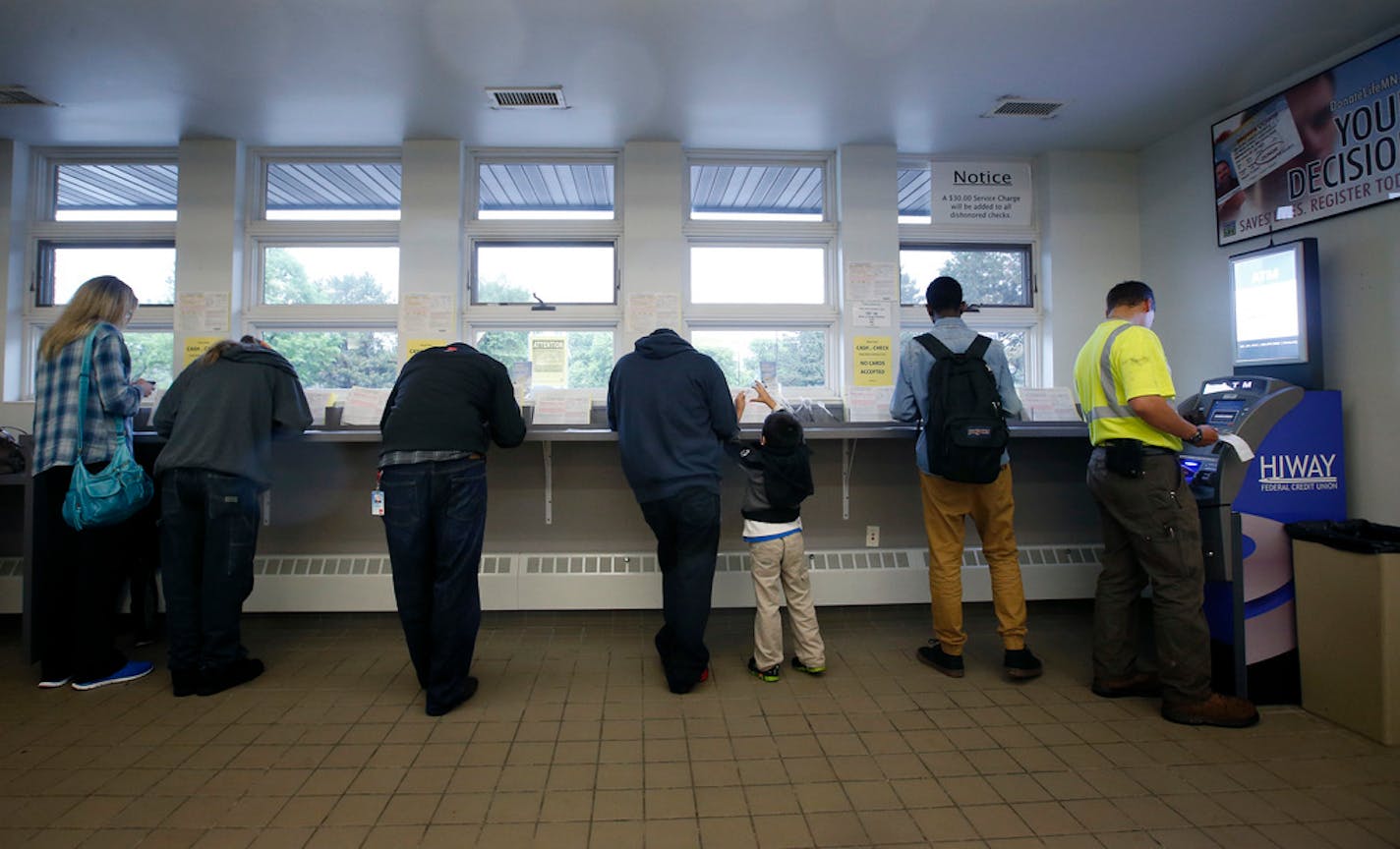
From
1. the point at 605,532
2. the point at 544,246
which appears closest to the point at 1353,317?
the point at 605,532

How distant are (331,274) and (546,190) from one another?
145 centimetres

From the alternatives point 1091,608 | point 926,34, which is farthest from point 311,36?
point 1091,608

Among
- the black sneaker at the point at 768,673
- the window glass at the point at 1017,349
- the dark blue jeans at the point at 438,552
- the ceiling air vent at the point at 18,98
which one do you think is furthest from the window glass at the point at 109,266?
the window glass at the point at 1017,349

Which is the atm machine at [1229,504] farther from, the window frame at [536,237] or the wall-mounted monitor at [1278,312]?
the window frame at [536,237]

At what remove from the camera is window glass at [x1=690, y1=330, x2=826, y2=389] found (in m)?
4.12

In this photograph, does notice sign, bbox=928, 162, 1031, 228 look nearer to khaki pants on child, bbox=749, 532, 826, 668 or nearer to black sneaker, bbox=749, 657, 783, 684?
khaki pants on child, bbox=749, 532, 826, 668

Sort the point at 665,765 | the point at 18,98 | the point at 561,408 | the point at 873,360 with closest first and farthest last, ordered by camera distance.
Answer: the point at 665,765 < the point at 18,98 < the point at 561,408 < the point at 873,360

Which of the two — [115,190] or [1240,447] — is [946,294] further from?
[115,190]

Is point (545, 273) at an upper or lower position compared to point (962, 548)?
upper

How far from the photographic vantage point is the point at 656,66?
314 centimetres

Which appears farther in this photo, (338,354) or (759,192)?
(759,192)

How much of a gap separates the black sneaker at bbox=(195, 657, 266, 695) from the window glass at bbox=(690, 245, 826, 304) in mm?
2944

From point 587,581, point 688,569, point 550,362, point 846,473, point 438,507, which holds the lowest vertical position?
point 587,581

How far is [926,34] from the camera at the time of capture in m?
2.90
